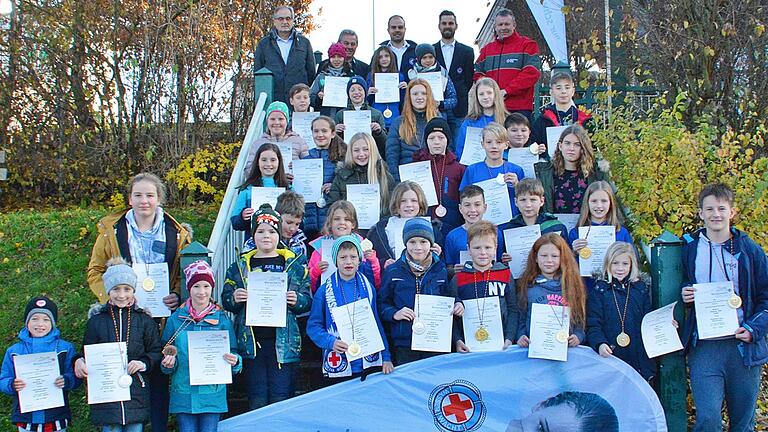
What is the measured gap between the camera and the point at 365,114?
337 inches

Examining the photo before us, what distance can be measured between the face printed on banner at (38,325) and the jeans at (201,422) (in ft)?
3.46

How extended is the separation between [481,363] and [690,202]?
3.04 metres

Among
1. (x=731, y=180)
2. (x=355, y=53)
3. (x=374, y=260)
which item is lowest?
(x=374, y=260)

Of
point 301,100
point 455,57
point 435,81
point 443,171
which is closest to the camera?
point 443,171

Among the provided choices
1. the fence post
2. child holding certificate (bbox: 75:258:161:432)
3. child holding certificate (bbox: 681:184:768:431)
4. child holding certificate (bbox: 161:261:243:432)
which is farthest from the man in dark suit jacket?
child holding certificate (bbox: 75:258:161:432)

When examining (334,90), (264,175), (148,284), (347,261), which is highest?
(334,90)

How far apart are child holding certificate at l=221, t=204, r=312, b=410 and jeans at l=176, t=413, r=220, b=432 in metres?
0.38

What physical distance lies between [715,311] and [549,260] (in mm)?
1157

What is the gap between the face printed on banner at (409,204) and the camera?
21.8ft

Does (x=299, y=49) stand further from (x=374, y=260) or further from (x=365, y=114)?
(x=374, y=260)

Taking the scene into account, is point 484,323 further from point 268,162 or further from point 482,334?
point 268,162

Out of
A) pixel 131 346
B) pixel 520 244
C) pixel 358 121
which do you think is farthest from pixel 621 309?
pixel 358 121

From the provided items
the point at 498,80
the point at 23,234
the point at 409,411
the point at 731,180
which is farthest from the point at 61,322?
the point at 731,180

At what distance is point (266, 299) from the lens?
575cm
